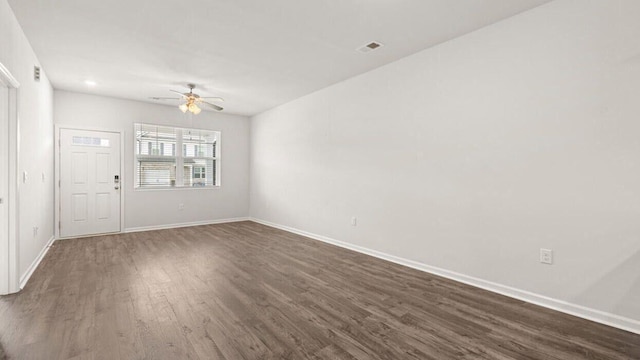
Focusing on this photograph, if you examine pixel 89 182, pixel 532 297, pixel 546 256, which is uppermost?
pixel 89 182

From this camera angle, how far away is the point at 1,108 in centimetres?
269

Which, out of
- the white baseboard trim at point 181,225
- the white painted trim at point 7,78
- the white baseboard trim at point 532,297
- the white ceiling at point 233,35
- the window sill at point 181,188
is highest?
the white ceiling at point 233,35

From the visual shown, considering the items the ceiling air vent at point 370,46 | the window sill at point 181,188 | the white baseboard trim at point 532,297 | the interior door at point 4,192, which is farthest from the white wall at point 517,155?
the interior door at point 4,192

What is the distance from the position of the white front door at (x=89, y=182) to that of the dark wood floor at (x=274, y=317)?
6.28 ft

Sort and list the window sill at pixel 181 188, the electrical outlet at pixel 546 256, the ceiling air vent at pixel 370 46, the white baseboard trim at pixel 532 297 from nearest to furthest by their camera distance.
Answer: the white baseboard trim at pixel 532 297, the electrical outlet at pixel 546 256, the ceiling air vent at pixel 370 46, the window sill at pixel 181 188

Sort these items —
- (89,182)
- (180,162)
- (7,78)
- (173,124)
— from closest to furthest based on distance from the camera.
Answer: (7,78) → (89,182) → (173,124) → (180,162)

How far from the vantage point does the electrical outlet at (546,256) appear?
2.59 meters

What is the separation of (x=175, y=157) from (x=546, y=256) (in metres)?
6.66

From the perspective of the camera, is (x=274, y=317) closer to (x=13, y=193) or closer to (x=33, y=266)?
(x=13, y=193)

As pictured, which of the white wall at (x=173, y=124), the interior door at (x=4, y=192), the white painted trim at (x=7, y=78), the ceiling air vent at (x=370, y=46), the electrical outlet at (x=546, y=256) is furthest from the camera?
the white wall at (x=173, y=124)

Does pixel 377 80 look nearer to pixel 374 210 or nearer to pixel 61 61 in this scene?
pixel 374 210

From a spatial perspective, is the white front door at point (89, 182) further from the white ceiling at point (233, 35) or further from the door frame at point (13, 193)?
the door frame at point (13, 193)

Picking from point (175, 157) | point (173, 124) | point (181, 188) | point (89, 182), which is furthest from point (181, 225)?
point (173, 124)

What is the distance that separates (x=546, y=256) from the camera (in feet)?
8.57
